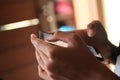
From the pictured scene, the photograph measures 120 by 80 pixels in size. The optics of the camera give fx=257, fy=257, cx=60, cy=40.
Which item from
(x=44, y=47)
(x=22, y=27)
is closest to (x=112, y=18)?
(x=22, y=27)

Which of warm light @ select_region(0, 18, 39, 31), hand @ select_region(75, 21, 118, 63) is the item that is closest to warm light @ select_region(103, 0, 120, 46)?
warm light @ select_region(0, 18, 39, 31)

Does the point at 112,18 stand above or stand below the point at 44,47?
below

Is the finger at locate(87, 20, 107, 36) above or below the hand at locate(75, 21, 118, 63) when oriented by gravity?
above

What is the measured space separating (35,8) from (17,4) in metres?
0.15

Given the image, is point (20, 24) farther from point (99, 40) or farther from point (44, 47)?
point (44, 47)

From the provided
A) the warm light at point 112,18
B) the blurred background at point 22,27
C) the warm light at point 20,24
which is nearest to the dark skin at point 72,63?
the warm light at point 112,18

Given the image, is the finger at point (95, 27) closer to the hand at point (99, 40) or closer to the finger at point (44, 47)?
the hand at point (99, 40)

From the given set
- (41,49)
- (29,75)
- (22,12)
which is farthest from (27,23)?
(41,49)

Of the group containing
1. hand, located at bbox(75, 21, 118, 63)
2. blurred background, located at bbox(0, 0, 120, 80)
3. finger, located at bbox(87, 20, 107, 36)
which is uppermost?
finger, located at bbox(87, 20, 107, 36)

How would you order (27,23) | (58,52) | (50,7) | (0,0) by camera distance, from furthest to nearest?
(50,7) → (27,23) → (0,0) → (58,52)

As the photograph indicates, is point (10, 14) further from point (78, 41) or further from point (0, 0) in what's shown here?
point (78, 41)

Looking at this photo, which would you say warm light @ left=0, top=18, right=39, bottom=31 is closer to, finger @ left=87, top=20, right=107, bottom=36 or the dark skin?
finger @ left=87, top=20, right=107, bottom=36

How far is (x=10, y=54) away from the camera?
1.88 m

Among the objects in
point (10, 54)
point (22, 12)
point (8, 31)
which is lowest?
point (10, 54)
